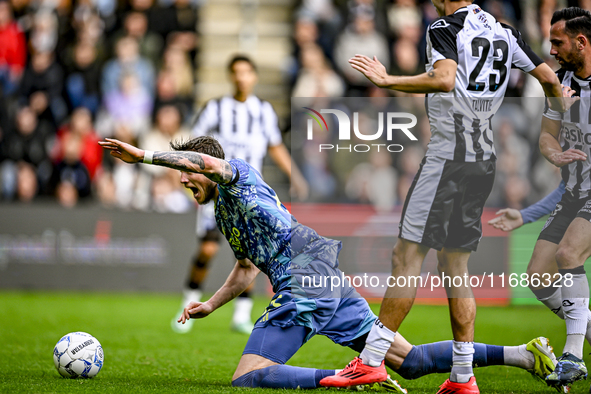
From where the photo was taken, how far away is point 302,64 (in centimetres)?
1243

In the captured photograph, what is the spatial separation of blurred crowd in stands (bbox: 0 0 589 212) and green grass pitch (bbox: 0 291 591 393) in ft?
8.73

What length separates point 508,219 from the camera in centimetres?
473

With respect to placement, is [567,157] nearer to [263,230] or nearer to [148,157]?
[263,230]

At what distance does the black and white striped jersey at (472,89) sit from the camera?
4.11 meters

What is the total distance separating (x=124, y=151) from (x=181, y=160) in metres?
0.32

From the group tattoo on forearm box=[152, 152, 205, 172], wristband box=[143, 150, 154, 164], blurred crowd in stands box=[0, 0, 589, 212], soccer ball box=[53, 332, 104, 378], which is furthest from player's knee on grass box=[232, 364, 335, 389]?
blurred crowd in stands box=[0, 0, 589, 212]

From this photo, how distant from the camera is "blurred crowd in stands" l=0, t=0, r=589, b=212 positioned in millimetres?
12234

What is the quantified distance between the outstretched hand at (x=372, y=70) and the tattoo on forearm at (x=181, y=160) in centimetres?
105

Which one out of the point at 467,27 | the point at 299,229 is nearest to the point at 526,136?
the point at 467,27

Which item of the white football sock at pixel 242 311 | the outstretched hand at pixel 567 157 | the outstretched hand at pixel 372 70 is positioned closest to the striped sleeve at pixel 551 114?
the outstretched hand at pixel 567 157

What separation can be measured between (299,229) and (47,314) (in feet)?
17.3

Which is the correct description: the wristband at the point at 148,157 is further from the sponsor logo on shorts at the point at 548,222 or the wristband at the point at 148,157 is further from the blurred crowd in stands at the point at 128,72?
the blurred crowd in stands at the point at 128,72

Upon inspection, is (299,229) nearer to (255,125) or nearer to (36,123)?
(255,125)

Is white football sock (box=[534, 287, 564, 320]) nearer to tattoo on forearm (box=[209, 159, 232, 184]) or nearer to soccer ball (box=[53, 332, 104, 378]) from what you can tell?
tattoo on forearm (box=[209, 159, 232, 184])
